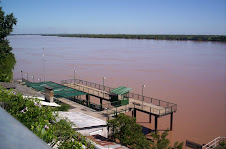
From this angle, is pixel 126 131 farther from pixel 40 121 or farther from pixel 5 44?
pixel 5 44

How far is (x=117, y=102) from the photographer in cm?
2536

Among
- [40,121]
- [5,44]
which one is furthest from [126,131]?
[5,44]

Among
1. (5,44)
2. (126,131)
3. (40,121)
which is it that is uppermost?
(5,44)

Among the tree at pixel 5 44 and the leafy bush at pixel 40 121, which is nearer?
the leafy bush at pixel 40 121

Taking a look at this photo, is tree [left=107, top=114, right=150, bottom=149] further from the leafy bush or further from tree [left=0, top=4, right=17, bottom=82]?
tree [left=0, top=4, right=17, bottom=82]

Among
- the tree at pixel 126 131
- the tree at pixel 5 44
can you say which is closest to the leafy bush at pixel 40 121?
the tree at pixel 126 131

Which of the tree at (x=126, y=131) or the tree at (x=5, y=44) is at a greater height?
the tree at (x=5, y=44)

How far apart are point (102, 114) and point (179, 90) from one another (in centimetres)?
1911

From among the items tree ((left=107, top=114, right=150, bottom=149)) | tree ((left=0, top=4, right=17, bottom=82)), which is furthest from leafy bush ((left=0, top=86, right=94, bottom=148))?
tree ((left=0, top=4, right=17, bottom=82))

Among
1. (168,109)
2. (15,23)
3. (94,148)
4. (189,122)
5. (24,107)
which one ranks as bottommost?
(189,122)

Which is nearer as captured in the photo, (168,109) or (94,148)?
(94,148)

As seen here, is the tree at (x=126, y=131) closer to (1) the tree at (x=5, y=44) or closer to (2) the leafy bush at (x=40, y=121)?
(2) the leafy bush at (x=40, y=121)

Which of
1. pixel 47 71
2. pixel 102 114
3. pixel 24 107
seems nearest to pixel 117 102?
pixel 102 114

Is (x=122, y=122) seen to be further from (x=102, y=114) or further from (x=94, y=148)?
(x=94, y=148)
